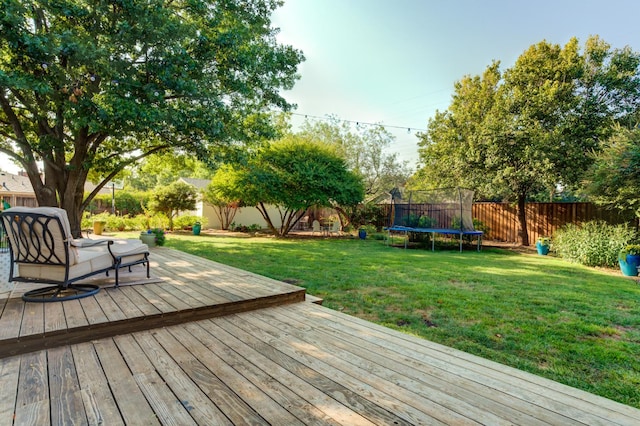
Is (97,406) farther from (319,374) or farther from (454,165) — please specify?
(454,165)

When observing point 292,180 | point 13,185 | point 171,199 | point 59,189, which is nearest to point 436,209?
point 292,180

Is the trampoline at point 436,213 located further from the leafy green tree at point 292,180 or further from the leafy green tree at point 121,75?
the leafy green tree at point 121,75

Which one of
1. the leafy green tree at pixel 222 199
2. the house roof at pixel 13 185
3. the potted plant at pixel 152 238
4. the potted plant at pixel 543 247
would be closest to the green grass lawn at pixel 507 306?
the potted plant at pixel 152 238

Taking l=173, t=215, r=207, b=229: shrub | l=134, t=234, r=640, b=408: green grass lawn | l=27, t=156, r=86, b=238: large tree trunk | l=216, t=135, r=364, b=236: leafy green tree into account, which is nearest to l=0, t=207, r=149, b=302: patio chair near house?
l=134, t=234, r=640, b=408: green grass lawn

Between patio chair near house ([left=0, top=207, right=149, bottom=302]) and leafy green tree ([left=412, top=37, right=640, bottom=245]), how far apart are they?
10.6m

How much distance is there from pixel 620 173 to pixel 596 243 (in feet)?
5.69

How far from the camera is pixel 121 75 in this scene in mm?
6367

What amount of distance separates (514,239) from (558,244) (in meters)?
3.11

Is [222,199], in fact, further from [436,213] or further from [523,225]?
[523,225]

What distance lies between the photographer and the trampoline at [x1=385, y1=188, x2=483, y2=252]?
1025 cm

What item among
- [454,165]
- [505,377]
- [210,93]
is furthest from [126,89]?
[454,165]

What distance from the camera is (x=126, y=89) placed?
6.35 meters

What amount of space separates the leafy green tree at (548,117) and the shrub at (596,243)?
1.82 meters

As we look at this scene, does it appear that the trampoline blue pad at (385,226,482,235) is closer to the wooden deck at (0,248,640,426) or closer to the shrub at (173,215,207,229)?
the wooden deck at (0,248,640,426)
